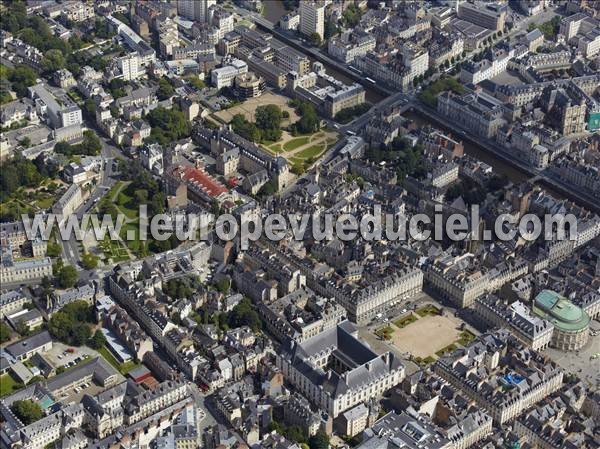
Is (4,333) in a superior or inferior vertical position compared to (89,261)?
inferior

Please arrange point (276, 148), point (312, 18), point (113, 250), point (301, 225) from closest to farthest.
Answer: point (113, 250) → point (301, 225) → point (276, 148) → point (312, 18)

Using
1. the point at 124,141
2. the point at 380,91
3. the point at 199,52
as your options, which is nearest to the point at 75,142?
the point at 124,141

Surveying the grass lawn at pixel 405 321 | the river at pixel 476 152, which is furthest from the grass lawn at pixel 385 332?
the river at pixel 476 152

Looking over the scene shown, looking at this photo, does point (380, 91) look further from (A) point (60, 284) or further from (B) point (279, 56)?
(A) point (60, 284)

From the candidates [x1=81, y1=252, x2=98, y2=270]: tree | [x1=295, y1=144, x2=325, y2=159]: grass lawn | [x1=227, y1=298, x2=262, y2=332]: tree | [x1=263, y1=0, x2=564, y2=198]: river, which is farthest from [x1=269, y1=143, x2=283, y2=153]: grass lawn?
[x1=227, y1=298, x2=262, y2=332]: tree

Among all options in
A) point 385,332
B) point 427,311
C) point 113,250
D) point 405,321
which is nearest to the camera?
point 385,332

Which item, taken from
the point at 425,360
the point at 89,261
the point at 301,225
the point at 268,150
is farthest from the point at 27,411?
the point at 268,150

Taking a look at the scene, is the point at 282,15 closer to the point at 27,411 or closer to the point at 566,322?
the point at 566,322

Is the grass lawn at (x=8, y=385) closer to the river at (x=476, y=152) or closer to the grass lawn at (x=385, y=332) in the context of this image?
the grass lawn at (x=385, y=332)
